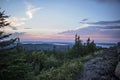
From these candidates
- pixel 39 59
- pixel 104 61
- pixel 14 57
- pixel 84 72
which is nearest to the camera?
pixel 14 57

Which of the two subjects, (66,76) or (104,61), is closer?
(66,76)

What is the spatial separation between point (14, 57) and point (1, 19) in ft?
11.2

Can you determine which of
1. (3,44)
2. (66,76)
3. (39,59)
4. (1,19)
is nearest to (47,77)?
(66,76)

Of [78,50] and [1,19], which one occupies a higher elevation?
[1,19]

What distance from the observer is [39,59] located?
50156mm

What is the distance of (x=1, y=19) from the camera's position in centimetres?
1720

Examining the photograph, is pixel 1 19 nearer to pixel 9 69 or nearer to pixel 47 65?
pixel 9 69

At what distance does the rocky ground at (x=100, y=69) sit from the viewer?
17.3 metres

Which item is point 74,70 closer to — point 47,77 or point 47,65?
point 47,77

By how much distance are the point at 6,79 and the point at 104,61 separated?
9.87m

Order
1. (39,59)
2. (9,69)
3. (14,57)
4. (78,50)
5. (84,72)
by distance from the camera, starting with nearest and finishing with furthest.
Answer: (9,69), (14,57), (84,72), (39,59), (78,50)

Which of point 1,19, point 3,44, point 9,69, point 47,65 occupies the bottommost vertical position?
point 47,65

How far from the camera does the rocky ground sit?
17.3 meters

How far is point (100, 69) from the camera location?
62.0 ft
